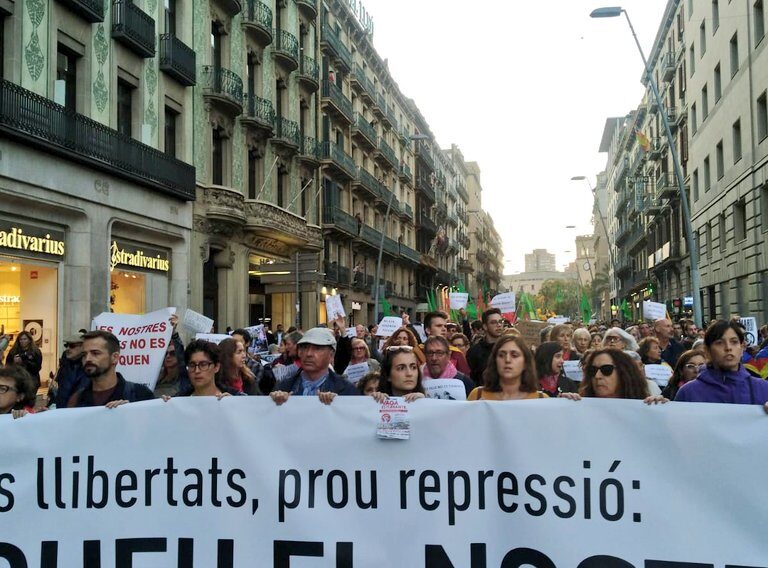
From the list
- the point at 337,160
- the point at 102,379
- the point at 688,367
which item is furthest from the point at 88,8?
the point at 337,160

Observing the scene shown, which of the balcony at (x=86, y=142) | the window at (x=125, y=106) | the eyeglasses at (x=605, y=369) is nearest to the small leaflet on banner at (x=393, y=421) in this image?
the eyeglasses at (x=605, y=369)

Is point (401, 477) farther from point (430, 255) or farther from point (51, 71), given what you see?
point (430, 255)

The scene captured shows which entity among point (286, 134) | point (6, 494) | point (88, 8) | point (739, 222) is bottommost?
point (6, 494)

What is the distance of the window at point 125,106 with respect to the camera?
63.9ft

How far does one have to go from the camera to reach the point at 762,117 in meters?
24.7

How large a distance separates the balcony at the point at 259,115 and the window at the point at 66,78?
8818 mm

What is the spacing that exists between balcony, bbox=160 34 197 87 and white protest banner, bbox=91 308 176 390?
15.1 m

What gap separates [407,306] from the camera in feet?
188

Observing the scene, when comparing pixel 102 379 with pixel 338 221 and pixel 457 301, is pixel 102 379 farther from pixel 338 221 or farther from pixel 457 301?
pixel 338 221

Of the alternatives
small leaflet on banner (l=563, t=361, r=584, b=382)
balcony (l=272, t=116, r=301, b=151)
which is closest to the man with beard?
small leaflet on banner (l=563, t=361, r=584, b=382)

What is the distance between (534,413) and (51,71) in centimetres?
1518

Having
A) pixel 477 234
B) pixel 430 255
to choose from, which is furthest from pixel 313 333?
pixel 477 234

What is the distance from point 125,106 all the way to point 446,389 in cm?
1683

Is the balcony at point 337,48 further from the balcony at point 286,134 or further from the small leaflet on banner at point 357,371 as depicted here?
the small leaflet on banner at point 357,371
